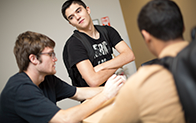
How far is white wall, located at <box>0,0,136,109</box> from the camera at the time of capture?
3.63m

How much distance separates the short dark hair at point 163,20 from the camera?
0.76m

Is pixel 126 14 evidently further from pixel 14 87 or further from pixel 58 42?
pixel 14 87

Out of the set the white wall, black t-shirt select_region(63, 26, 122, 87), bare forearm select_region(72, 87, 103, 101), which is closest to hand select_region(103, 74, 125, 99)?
bare forearm select_region(72, 87, 103, 101)

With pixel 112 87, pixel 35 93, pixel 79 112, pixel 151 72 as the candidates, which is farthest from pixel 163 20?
pixel 35 93

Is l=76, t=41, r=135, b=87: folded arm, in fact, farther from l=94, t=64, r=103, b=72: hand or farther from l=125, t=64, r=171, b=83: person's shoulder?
l=125, t=64, r=171, b=83: person's shoulder

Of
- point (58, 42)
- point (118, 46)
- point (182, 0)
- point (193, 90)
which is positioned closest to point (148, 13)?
point (193, 90)

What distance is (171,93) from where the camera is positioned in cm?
67

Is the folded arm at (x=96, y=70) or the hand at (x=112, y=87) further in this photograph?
the folded arm at (x=96, y=70)

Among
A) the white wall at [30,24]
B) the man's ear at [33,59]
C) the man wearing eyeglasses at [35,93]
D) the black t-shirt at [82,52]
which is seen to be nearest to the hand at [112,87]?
the man wearing eyeglasses at [35,93]

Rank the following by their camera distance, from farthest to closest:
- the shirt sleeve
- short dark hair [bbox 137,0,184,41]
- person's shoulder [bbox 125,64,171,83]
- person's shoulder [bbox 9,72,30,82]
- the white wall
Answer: the white wall < person's shoulder [bbox 9,72,30,82] < the shirt sleeve < short dark hair [bbox 137,0,184,41] < person's shoulder [bbox 125,64,171,83]

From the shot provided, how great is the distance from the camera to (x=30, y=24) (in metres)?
3.84

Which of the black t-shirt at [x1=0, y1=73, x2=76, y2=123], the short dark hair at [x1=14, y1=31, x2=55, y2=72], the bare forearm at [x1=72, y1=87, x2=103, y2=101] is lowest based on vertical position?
the bare forearm at [x1=72, y1=87, x2=103, y2=101]

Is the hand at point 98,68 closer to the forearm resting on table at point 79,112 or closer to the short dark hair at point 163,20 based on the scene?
the forearm resting on table at point 79,112

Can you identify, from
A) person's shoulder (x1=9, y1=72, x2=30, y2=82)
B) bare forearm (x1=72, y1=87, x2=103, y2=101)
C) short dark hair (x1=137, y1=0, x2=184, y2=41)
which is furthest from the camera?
bare forearm (x1=72, y1=87, x2=103, y2=101)
